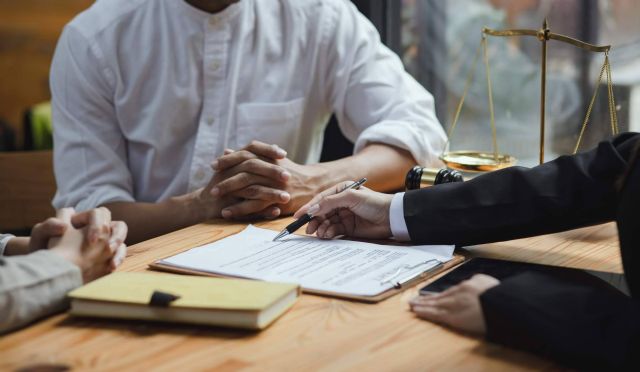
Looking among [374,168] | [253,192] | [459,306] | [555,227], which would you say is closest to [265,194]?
[253,192]

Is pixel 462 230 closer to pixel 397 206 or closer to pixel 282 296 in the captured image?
pixel 397 206

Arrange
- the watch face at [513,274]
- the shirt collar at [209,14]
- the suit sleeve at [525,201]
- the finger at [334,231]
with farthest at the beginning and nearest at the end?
the shirt collar at [209,14] < the finger at [334,231] < the suit sleeve at [525,201] < the watch face at [513,274]

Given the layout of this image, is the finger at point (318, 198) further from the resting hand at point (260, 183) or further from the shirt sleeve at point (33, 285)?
the shirt sleeve at point (33, 285)

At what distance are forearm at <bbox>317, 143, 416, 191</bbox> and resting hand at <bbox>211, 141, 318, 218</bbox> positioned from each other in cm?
7

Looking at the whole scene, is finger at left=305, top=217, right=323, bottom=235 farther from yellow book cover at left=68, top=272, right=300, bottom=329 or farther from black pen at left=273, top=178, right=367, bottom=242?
yellow book cover at left=68, top=272, right=300, bottom=329

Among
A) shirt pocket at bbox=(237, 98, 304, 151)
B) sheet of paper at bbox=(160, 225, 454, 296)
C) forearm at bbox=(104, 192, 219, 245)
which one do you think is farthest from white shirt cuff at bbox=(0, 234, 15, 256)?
shirt pocket at bbox=(237, 98, 304, 151)

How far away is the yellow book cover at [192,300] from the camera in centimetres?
85

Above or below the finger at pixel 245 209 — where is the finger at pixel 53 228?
above

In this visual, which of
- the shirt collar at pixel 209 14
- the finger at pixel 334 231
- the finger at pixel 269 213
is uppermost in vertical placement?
the shirt collar at pixel 209 14

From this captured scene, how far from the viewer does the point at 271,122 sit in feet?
6.19

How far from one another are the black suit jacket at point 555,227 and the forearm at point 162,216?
498 millimetres


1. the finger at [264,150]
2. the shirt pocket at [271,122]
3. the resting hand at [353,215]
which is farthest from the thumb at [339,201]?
the shirt pocket at [271,122]

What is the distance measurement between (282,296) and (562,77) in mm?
1640

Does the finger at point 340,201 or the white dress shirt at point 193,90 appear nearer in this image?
the finger at point 340,201
